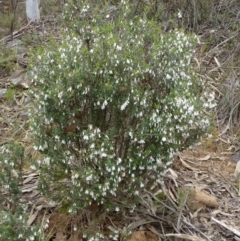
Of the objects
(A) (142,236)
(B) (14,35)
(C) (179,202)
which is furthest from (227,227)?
(B) (14,35)

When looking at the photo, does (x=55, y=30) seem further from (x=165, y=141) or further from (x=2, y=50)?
(x=165, y=141)

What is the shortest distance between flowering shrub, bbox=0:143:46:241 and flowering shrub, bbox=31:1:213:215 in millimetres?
169

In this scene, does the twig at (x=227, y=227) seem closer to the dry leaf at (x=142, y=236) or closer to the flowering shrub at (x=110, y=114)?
the dry leaf at (x=142, y=236)

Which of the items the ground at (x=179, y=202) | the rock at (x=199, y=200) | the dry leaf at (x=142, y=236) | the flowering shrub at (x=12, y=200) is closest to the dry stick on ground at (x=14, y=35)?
the ground at (x=179, y=202)

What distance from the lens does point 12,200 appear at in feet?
11.2

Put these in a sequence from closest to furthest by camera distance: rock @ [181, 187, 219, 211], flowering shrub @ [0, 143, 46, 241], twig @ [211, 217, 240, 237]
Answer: flowering shrub @ [0, 143, 46, 241] → twig @ [211, 217, 240, 237] → rock @ [181, 187, 219, 211]

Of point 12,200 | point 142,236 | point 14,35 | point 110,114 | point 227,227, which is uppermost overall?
point 110,114

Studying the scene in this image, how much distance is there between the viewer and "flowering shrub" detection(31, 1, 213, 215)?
3.08 meters

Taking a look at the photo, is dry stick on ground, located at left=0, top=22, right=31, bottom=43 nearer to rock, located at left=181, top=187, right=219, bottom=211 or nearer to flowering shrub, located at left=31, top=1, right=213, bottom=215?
flowering shrub, located at left=31, top=1, right=213, bottom=215

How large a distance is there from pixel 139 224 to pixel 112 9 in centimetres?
352

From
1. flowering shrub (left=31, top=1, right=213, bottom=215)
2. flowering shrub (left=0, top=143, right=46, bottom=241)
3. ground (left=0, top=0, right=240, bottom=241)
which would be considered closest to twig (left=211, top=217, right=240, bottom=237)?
ground (left=0, top=0, right=240, bottom=241)

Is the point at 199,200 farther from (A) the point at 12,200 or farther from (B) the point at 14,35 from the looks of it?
(B) the point at 14,35

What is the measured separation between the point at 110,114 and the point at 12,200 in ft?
2.94

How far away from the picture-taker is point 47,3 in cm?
765
